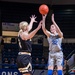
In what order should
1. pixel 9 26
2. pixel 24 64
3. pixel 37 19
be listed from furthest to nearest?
pixel 9 26, pixel 37 19, pixel 24 64

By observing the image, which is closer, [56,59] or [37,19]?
[56,59]

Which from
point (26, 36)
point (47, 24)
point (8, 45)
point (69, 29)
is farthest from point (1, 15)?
point (26, 36)

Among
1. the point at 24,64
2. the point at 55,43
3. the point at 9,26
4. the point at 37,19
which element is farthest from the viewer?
the point at 9,26

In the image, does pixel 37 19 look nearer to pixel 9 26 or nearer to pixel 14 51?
pixel 9 26

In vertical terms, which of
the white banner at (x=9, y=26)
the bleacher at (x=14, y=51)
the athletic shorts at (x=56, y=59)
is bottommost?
the bleacher at (x=14, y=51)

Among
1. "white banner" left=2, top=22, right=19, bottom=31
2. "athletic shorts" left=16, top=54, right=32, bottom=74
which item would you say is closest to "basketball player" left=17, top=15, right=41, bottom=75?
"athletic shorts" left=16, top=54, right=32, bottom=74

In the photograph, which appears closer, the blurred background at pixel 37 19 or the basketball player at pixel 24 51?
the basketball player at pixel 24 51

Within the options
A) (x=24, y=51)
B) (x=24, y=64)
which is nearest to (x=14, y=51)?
(x=24, y=51)

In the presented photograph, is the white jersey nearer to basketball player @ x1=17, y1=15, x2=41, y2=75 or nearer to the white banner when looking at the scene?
basketball player @ x1=17, y1=15, x2=41, y2=75

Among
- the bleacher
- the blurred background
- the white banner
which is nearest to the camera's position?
the bleacher

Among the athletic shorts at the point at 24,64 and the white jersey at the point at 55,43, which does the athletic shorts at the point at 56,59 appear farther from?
the athletic shorts at the point at 24,64

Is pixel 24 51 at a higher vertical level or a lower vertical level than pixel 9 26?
higher

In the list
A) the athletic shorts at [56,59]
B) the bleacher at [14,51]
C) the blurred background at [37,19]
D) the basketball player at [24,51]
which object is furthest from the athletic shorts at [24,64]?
the blurred background at [37,19]

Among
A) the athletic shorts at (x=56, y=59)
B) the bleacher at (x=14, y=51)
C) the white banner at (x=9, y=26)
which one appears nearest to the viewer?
the athletic shorts at (x=56, y=59)
